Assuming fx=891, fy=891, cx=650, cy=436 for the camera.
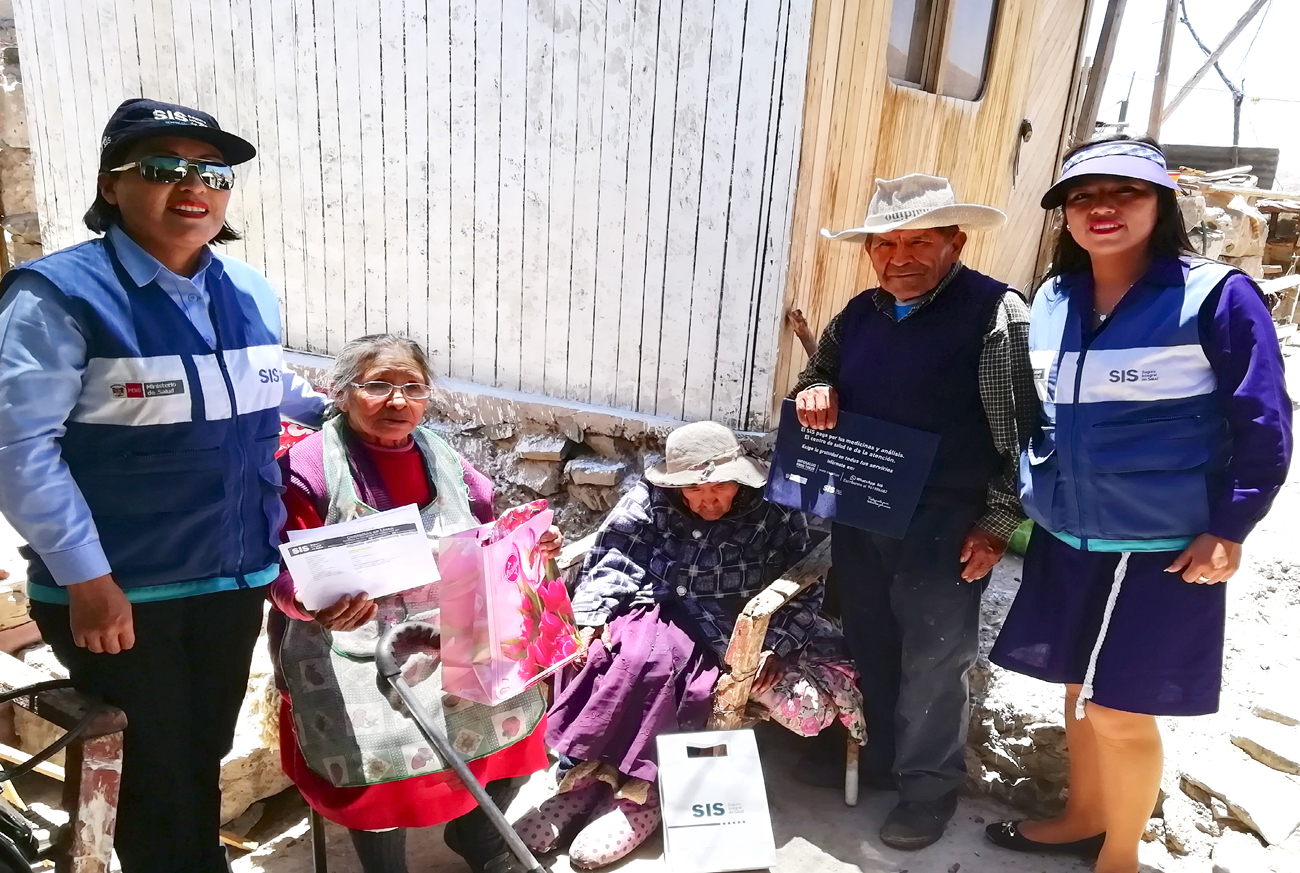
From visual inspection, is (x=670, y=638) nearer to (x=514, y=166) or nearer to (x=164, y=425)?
(x=164, y=425)

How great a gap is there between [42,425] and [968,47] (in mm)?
3906

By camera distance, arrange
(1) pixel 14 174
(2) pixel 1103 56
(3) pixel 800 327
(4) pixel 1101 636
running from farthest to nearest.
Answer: (1) pixel 14 174 < (2) pixel 1103 56 < (3) pixel 800 327 < (4) pixel 1101 636

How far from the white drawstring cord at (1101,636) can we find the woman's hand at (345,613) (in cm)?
180

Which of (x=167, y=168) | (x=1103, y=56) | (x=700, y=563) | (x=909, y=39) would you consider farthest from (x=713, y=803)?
(x=1103, y=56)

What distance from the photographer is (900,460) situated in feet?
8.29

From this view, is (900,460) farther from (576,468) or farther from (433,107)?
(433,107)

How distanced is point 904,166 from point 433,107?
204 centimetres

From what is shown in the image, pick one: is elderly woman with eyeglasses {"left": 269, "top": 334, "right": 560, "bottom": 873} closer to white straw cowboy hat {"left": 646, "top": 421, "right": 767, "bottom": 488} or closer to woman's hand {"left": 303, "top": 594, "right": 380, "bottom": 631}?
woman's hand {"left": 303, "top": 594, "right": 380, "bottom": 631}

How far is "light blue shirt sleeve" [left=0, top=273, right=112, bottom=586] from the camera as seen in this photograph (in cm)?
168

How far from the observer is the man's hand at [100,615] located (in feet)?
5.85

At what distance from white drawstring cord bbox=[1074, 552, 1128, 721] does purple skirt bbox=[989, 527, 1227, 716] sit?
0.01m

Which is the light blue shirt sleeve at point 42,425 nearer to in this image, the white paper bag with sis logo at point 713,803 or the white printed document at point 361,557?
the white printed document at point 361,557

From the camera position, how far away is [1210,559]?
2035 millimetres

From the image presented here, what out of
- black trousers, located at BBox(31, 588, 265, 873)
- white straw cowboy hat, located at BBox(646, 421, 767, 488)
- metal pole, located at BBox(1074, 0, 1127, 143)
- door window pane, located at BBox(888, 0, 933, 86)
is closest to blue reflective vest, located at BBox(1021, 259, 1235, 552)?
white straw cowboy hat, located at BBox(646, 421, 767, 488)
